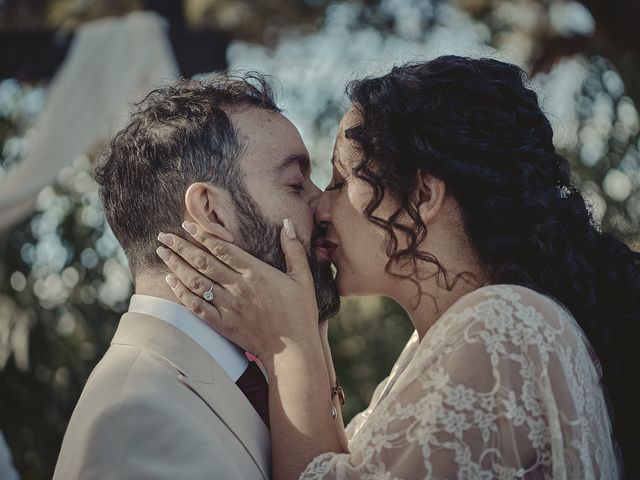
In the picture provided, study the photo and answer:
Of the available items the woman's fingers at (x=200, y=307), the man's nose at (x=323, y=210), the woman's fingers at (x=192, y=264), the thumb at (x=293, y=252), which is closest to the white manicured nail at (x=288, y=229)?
the thumb at (x=293, y=252)

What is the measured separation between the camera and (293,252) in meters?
2.69

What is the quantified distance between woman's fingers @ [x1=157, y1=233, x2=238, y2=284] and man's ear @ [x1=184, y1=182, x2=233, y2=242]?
8 centimetres

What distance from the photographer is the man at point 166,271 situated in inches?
84.7

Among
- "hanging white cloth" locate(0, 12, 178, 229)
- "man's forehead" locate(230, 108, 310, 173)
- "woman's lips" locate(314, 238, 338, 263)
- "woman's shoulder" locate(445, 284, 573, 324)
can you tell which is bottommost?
"hanging white cloth" locate(0, 12, 178, 229)

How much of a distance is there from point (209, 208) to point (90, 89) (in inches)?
139

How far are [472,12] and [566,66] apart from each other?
1.05 m

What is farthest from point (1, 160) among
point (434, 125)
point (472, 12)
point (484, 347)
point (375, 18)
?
point (484, 347)

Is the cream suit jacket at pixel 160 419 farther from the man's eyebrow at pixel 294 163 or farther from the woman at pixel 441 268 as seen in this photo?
the man's eyebrow at pixel 294 163

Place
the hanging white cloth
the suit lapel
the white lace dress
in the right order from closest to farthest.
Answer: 1. the white lace dress
2. the suit lapel
3. the hanging white cloth

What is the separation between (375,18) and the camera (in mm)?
7305

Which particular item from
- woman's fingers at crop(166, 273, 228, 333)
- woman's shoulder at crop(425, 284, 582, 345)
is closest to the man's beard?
woman's fingers at crop(166, 273, 228, 333)

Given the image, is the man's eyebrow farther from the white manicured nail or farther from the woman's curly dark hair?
the woman's curly dark hair

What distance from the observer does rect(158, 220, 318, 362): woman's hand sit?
253cm

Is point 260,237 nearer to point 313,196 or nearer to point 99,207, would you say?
point 313,196
